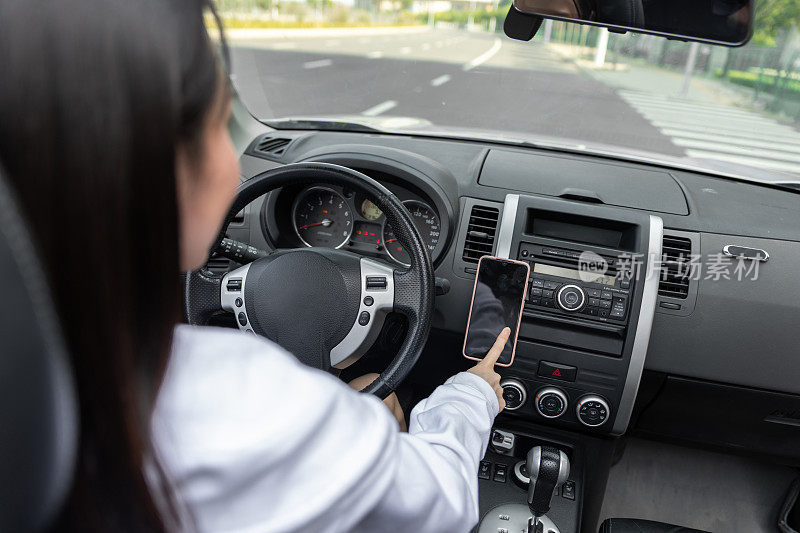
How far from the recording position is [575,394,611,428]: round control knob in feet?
7.01

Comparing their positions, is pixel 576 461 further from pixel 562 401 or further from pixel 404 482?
pixel 404 482

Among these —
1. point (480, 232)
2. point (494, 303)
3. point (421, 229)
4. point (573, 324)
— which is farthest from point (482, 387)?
point (421, 229)

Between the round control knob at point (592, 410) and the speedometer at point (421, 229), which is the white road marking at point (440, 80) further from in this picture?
the round control knob at point (592, 410)

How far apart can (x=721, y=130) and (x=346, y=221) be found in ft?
17.0

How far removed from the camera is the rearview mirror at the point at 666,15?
1517 millimetres

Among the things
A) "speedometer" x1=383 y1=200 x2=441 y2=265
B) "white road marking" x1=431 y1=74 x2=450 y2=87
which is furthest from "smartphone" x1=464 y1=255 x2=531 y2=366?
"white road marking" x1=431 y1=74 x2=450 y2=87

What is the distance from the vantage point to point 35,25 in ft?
1.81

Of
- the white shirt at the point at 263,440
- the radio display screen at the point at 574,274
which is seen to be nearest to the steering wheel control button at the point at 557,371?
the radio display screen at the point at 574,274

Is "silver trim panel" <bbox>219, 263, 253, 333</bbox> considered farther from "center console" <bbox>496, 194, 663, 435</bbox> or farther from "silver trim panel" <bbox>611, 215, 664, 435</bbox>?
"silver trim panel" <bbox>611, 215, 664, 435</bbox>

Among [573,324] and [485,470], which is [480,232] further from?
[485,470]

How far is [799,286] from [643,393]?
2.02ft

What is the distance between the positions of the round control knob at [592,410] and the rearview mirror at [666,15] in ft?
3.70

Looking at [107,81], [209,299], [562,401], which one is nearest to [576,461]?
[562,401]

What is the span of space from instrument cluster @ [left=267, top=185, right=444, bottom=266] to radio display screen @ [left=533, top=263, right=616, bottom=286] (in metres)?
0.36
